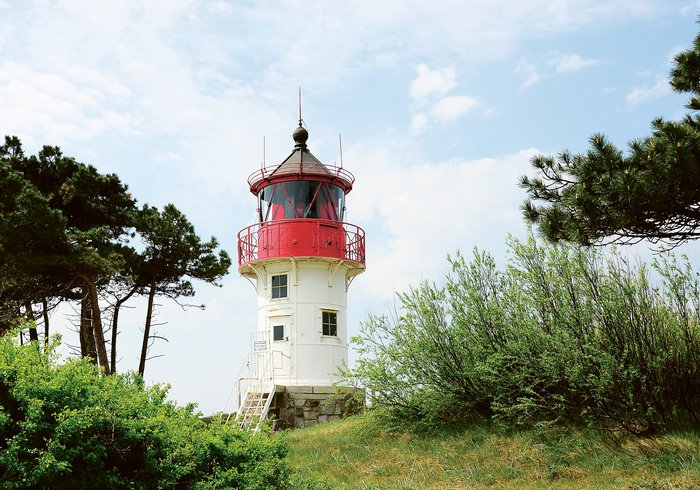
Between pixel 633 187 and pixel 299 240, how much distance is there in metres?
12.2

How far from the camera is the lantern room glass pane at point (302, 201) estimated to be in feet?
68.7

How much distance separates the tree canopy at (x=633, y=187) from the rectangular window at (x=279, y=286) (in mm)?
10819

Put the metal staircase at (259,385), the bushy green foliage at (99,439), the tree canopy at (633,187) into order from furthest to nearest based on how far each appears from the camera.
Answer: the metal staircase at (259,385) < the tree canopy at (633,187) < the bushy green foliage at (99,439)

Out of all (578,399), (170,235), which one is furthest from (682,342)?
(170,235)

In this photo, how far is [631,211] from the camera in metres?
9.98

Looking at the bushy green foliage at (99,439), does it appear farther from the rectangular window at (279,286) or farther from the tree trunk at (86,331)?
the tree trunk at (86,331)

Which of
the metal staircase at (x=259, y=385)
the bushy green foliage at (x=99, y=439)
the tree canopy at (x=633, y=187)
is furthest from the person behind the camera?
the metal staircase at (x=259, y=385)

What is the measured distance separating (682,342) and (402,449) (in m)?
5.22

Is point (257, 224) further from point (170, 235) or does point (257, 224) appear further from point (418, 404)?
point (418, 404)

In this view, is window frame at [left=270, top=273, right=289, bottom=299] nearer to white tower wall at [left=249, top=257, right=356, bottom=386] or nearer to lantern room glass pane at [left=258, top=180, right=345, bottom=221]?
white tower wall at [left=249, top=257, right=356, bottom=386]

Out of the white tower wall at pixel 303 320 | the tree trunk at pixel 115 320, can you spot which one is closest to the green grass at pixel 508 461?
the white tower wall at pixel 303 320

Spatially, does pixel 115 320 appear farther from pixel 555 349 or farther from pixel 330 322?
pixel 555 349

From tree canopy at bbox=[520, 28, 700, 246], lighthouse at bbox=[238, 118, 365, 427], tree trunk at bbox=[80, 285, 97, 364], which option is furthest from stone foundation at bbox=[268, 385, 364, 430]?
tree canopy at bbox=[520, 28, 700, 246]

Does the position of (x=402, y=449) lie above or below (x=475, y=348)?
below
